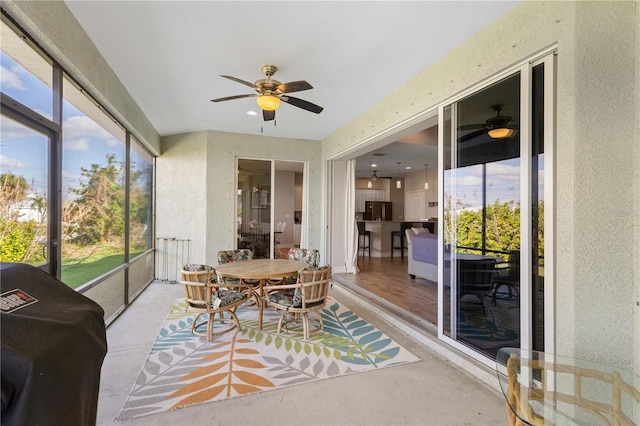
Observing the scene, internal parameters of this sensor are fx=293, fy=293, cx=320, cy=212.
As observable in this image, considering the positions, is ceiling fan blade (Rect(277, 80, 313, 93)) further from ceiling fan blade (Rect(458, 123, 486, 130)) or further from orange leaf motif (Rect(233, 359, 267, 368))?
orange leaf motif (Rect(233, 359, 267, 368))

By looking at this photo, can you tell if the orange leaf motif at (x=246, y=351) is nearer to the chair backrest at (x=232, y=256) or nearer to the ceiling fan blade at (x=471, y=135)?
the chair backrest at (x=232, y=256)

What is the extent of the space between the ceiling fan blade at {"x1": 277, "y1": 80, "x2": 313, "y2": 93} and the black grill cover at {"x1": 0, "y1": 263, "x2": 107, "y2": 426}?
2.34 meters

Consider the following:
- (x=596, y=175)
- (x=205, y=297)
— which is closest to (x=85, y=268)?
(x=205, y=297)

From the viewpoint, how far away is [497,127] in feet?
8.07

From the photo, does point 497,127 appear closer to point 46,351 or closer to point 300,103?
point 300,103

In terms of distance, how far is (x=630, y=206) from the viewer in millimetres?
1583

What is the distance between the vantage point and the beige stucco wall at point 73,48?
184 cm

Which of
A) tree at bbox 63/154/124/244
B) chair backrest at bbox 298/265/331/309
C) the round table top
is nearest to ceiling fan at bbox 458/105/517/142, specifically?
chair backrest at bbox 298/265/331/309

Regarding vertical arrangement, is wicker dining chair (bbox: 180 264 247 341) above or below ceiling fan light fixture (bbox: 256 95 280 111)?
below

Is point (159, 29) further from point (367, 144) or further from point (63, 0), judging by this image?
point (367, 144)

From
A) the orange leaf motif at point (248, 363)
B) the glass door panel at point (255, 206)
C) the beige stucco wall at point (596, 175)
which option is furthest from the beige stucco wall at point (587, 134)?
the glass door panel at point (255, 206)

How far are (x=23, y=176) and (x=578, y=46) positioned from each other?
12.6ft

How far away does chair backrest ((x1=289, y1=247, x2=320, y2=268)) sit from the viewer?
4.19 metres

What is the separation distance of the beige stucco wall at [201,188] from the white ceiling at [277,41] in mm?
1705
